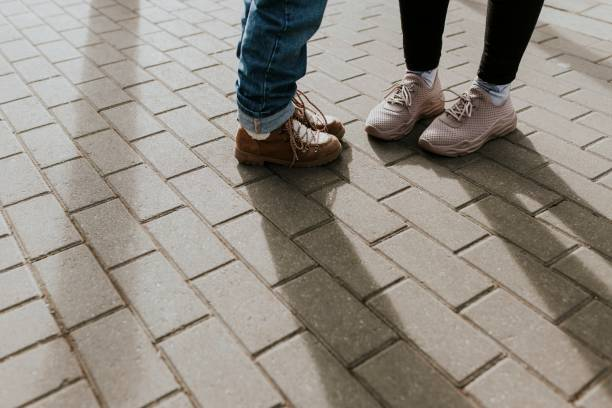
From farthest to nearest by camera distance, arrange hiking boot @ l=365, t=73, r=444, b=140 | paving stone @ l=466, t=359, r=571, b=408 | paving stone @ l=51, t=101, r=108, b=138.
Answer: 1. paving stone @ l=51, t=101, r=108, b=138
2. hiking boot @ l=365, t=73, r=444, b=140
3. paving stone @ l=466, t=359, r=571, b=408

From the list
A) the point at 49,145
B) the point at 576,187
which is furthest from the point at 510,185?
the point at 49,145

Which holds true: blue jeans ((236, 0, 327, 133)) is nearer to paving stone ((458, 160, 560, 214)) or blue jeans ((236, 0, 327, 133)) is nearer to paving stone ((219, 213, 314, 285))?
paving stone ((219, 213, 314, 285))

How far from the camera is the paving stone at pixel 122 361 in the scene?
144cm

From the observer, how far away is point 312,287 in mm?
1738

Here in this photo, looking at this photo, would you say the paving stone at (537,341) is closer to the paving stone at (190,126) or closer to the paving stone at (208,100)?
the paving stone at (190,126)

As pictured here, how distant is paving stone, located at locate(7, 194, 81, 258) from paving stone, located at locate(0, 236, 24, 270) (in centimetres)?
3

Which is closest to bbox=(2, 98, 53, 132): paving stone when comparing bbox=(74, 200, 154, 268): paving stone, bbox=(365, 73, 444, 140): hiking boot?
bbox=(74, 200, 154, 268): paving stone

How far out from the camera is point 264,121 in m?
2.15

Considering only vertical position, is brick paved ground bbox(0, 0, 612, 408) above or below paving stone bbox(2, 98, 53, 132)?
above

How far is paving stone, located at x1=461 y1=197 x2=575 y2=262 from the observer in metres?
1.88

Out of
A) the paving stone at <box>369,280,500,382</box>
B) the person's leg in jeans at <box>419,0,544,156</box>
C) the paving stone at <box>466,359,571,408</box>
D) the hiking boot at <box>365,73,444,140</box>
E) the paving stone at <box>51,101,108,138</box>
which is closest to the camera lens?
the paving stone at <box>466,359,571,408</box>

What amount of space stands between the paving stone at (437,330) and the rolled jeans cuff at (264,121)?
77 cm

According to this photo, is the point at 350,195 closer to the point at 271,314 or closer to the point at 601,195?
the point at 271,314

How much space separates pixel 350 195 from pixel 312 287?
50cm
